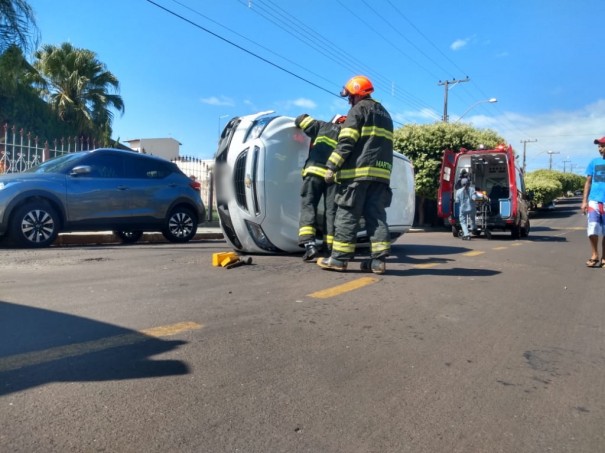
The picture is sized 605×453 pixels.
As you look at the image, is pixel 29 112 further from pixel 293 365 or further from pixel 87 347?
pixel 293 365

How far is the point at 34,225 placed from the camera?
299 inches

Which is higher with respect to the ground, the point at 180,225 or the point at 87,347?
the point at 180,225

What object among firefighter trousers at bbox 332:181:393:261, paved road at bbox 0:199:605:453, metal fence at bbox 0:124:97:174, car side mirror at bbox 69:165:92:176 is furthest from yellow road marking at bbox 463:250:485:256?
metal fence at bbox 0:124:97:174

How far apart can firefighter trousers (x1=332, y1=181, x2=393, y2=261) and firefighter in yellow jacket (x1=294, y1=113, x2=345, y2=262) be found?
0.31m

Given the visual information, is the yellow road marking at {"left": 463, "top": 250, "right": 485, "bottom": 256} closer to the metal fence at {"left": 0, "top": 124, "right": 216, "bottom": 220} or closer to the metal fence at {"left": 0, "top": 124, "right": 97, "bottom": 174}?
the metal fence at {"left": 0, "top": 124, "right": 216, "bottom": 220}

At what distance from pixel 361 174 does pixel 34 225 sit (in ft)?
16.7

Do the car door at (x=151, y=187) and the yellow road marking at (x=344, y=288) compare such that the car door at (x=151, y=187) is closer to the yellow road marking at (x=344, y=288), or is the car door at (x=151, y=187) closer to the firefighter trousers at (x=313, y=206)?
the firefighter trousers at (x=313, y=206)

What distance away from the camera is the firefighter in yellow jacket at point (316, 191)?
19.2 feet

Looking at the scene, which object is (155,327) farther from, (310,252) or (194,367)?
(310,252)

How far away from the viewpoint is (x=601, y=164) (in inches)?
284

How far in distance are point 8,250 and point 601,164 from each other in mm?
8370

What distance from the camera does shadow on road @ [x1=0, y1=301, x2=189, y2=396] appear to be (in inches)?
102

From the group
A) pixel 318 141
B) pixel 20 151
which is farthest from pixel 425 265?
pixel 20 151

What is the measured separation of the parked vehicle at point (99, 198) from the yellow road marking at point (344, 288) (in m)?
4.92
